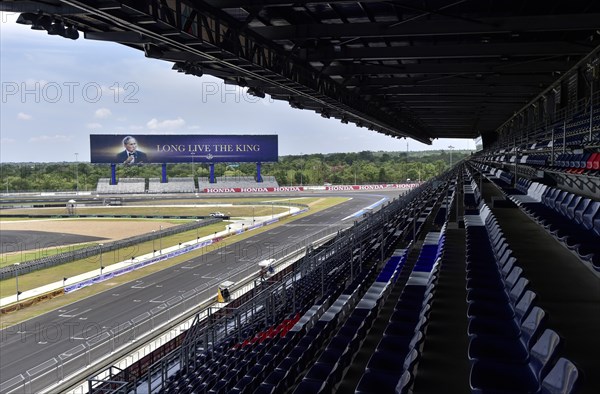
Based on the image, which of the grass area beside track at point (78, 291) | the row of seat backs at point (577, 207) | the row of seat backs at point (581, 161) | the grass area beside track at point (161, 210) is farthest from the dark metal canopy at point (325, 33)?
the grass area beside track at point (161, 210)

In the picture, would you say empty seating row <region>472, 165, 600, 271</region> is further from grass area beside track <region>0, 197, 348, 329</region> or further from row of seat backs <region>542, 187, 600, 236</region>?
grass area beside track <region>0, 197, 348, 329</region>

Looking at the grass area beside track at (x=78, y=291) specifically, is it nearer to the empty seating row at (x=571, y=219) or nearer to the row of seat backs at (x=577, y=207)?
the empty seating row at (x=571, y=219)

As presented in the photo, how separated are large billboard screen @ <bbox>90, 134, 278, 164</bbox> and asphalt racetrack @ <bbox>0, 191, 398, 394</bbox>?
40.6 meters

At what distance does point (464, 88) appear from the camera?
18281mm

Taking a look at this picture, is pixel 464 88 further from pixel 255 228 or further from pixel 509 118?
pixel 255 228

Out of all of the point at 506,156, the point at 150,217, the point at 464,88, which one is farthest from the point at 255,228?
the point at 464,88

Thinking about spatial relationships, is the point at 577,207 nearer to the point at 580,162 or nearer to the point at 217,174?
the point at 580,162

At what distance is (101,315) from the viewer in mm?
17656

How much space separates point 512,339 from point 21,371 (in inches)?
530

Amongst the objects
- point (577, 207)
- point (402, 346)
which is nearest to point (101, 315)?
point (402, 346)

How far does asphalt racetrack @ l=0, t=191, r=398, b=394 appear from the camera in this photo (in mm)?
13180

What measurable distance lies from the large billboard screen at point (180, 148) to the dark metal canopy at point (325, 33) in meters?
56.4

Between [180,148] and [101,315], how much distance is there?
54338mm

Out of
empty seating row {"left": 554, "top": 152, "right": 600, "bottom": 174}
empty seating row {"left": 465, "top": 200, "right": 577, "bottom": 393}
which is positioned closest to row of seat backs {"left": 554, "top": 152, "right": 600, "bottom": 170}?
empty seating row {"left": 554, "top": 152, "right": 600, "bottom": 174}
